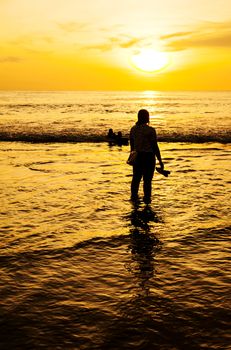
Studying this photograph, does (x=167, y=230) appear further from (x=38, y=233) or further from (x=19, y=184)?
(x=19, y=184)

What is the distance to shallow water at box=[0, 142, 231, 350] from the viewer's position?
4021 mm

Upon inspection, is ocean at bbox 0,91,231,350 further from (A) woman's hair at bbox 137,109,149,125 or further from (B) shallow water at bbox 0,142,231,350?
(A) woman's hair at bbox 137,109,149,125

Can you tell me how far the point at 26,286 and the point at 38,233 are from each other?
2071 millimetres

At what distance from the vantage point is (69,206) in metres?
8.93

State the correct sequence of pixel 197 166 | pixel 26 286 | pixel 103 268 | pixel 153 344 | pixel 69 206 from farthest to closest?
pixel 197 166
pixel 69 206
pixel 103 268
pixel 26 286
pixel 153 344

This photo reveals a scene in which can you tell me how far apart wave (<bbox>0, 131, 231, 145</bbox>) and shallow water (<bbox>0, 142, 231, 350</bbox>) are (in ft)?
52.2

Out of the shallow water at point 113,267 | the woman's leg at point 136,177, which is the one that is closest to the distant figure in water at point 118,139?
the shallow water at point 113,267

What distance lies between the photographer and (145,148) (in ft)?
28.8

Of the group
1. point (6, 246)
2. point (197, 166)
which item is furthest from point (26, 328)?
point (197, 166)

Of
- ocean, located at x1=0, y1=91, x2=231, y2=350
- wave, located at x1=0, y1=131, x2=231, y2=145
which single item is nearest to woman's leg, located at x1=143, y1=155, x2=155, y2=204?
ocean, located at x1=0, y1=91, x2=231, y2=350

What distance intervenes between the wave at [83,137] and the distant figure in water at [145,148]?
16.9m

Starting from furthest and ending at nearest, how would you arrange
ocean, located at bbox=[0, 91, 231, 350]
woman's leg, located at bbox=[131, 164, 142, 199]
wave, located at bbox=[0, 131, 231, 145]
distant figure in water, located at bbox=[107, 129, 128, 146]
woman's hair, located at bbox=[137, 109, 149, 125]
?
wave, located at bbox=[0, 131, 231, 145], distant figure in water, located at bbox=[107, 129, 128, 146], woman's leg, located at bbox=[131, 164, 142, 199], woman's hair, located at bbox=[137, 109, 149, 125], ocean, located at bbox=[0, 91, 231, 350]

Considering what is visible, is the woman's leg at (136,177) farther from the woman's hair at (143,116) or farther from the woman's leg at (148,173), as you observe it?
the woman's hair at (143,116)

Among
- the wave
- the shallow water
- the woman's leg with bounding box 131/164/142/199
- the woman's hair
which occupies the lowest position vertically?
the shallow water
